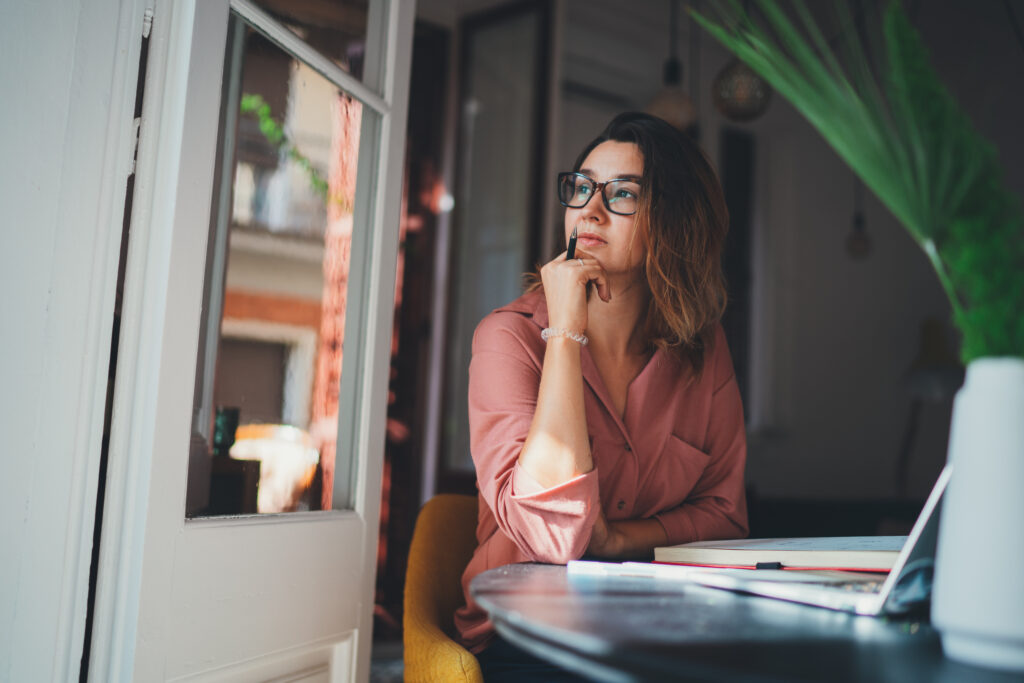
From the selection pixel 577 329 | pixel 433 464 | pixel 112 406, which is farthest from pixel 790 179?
pixel 112 406

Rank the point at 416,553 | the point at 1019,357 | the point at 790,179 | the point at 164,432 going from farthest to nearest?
the point at 790,179, the point at 416,553, the point at 164,432, the point at 1019,357

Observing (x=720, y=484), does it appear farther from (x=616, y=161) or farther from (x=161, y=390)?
(x=161, y=390)

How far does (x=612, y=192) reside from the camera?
1.52 m

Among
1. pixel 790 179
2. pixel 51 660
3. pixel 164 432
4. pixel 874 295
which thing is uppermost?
pixel 790 179

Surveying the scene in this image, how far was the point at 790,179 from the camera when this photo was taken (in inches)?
230

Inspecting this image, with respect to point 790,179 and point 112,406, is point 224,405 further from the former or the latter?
point 790,179

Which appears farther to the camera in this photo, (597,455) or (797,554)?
(597,455)

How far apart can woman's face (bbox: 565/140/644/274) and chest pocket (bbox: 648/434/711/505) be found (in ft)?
1.18

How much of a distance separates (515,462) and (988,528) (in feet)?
2.28

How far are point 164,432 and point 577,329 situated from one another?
63 cm

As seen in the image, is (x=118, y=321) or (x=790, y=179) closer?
(x=118, y=321)

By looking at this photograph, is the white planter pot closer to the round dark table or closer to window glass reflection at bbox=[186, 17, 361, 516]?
the round dark table

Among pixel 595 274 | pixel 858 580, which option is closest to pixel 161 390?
pixel 595 274

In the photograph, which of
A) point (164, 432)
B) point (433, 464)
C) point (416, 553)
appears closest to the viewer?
point (164, 432)
